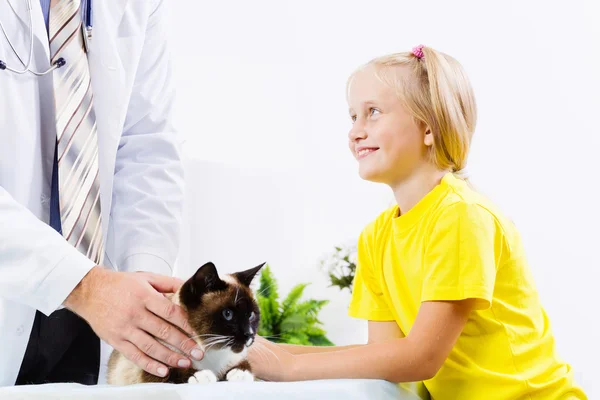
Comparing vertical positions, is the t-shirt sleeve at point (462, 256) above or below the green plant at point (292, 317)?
above

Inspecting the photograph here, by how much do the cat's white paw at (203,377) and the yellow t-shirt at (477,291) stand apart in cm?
40

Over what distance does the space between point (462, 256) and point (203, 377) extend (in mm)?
502

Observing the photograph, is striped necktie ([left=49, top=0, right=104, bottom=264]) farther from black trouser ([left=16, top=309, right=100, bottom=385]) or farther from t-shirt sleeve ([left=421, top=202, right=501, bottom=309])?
t-shirt sleeve ([left=421, top=202, right=501, bottom=309])

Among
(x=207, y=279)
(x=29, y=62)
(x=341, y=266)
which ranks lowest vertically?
(x=341, y=266)

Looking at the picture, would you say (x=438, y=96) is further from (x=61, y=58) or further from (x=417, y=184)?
(x=61, y=58)

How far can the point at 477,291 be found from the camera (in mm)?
1080

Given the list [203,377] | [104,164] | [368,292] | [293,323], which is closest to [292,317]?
[293,323]

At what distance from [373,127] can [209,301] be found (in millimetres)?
515

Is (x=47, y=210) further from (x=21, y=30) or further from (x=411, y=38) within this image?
(x=411, y=38)

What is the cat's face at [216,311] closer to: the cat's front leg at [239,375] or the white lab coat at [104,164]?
the cat's front leg at [239,375]

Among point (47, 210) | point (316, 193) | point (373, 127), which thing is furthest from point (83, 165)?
point (316, 193)

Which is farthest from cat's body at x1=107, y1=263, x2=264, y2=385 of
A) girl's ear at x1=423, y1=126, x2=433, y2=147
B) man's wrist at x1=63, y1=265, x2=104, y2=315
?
girl's ear at x1=423, y1=126, x2=433, y2=147

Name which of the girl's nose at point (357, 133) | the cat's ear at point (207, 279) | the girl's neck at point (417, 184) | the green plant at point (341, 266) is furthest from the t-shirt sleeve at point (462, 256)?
the green plant at point (341, 266)

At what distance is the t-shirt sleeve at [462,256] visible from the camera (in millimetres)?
1088
